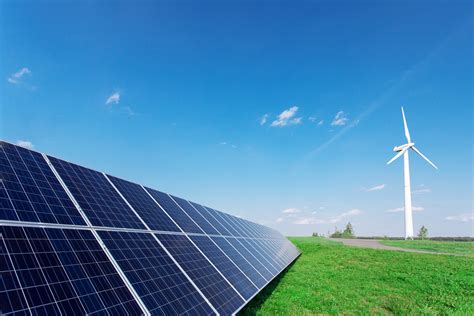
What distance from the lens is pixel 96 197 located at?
1014 centimetres

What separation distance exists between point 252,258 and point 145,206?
297 inches

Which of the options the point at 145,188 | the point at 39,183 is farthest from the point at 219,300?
the point at 145,188

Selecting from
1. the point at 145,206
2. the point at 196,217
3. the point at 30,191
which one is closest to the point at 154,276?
the point at 30,191

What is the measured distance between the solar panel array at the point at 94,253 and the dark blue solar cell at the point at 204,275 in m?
0.05

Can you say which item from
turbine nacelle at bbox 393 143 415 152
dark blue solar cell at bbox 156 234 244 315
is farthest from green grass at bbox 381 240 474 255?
dark blue solar cell at bbox 156 234 244 315

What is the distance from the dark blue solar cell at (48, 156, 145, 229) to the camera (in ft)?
30.2

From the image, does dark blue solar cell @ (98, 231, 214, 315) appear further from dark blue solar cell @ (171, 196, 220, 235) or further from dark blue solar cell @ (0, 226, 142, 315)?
dark blue solar cell @ (171, 196, 220, 235)

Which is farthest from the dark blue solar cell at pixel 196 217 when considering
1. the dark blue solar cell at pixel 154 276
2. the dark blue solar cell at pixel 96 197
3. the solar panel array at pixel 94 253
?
the dark blue solar cell at pixel 154 276

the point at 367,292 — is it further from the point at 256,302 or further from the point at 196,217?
the point at 196,217

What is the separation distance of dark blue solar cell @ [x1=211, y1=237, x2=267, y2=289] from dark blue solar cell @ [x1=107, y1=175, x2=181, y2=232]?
10.8ft

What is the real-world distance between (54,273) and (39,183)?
357cm

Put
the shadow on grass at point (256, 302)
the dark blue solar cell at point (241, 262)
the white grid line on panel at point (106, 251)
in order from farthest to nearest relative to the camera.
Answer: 1. the dark blue solar cell at point (241, 262)
2. the shadow on grass at point (256, 302)
3. the white grid line on panel at point (106, 251)

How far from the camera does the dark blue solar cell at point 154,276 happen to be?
283 inches

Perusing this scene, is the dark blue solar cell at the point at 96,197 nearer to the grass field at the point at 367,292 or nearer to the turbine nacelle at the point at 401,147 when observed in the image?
the grass field at the point at 367,292
